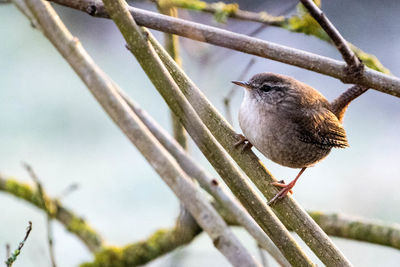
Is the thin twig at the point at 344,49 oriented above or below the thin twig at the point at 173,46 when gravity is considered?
below

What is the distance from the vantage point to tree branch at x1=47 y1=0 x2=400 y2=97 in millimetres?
1465

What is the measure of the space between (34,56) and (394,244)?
3.91 metres

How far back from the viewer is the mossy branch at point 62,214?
11.6 ft

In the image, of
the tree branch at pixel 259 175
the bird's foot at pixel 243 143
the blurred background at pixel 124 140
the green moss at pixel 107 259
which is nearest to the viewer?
the tree branch at pixel 259 175

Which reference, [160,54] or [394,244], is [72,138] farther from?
[160,54]

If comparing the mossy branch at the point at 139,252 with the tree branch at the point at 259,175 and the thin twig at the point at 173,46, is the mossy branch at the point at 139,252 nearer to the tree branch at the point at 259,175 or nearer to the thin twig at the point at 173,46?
the thin twig at the point at 173,46

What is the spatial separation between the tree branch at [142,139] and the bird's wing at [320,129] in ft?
5.56

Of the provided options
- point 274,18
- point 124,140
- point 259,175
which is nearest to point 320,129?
point 274,18

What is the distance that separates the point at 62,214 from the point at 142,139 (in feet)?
8.89

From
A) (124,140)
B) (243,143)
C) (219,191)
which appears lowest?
(219,191)

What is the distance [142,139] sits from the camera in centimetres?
107

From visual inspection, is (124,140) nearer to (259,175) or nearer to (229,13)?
(229,13)

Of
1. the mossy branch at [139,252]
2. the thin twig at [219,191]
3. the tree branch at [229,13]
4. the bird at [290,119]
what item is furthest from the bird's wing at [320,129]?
the thin twig at [219,191]

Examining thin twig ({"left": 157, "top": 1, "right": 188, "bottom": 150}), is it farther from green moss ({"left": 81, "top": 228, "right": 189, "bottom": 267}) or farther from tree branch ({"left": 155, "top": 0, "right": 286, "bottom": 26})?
green moss ({"left": 81, "top": 228, "right": 189, "bottom": 267})
